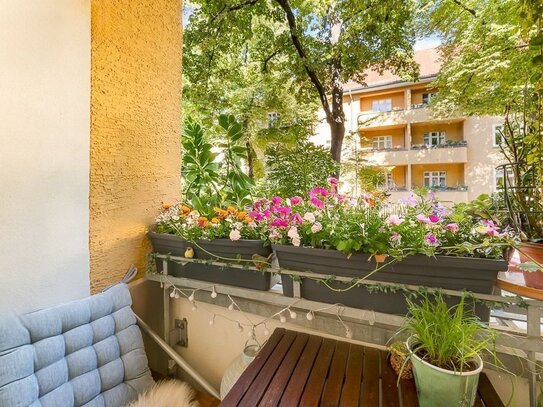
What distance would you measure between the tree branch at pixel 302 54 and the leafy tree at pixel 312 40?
13mm

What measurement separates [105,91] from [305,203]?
1.15 m

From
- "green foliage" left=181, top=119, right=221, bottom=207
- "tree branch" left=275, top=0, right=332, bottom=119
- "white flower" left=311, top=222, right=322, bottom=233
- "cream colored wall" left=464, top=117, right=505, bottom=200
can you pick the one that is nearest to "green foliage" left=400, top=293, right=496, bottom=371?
"white flower" left=311, top=222, right=322, bottom=233

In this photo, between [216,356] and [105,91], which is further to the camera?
[216,356]

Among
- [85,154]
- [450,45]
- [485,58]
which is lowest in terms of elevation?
[85,154]

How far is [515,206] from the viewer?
99cm

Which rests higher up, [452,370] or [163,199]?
[163,199]

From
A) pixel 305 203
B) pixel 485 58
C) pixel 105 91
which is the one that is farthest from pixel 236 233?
pixel 485 58

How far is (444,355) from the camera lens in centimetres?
75

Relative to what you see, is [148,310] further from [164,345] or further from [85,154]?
[85,154]

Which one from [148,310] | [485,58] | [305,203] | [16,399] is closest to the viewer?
[16,399]

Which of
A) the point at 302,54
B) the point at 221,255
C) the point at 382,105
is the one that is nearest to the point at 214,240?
the point at 221,255

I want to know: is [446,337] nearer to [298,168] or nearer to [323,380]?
[323,380]

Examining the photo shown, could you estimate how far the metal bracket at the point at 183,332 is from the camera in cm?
157

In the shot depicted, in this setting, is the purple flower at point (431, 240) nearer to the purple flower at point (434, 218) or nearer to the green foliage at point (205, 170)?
the purple flower at point (434, 218)
